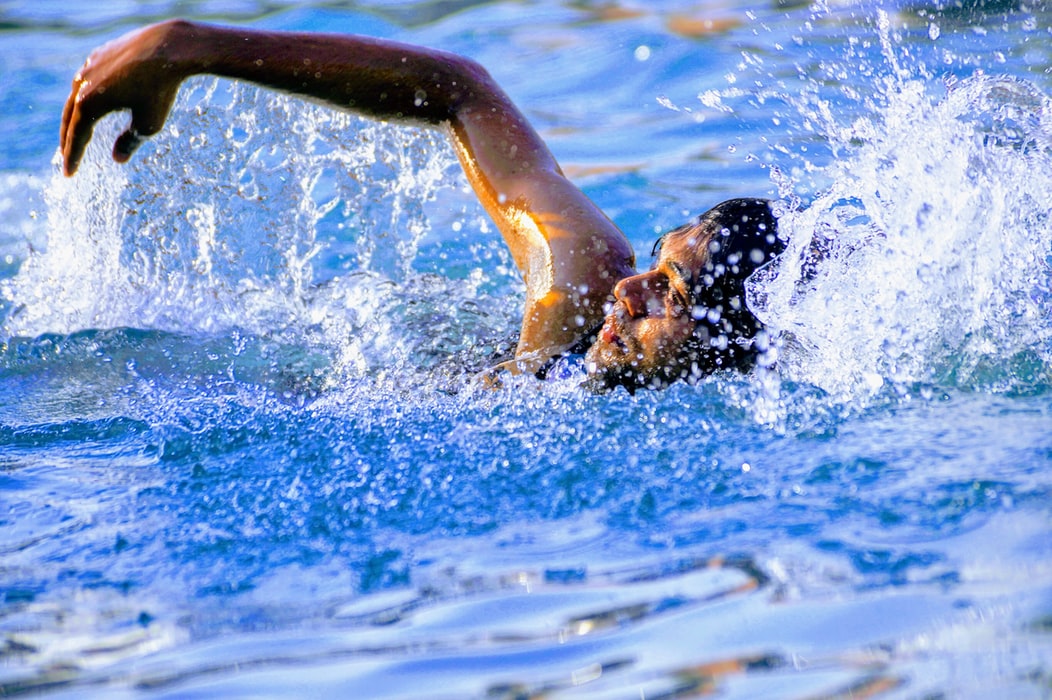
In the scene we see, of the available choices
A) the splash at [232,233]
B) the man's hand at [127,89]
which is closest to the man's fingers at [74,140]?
the man's hand at [127,89]

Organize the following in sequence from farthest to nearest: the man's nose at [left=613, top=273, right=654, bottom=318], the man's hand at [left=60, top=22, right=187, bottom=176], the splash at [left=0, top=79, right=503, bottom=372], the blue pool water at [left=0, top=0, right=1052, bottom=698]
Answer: the splash at [left=0, top=79, right=503, bottom=372]
the man's nose at [left=613, top=273, right=654, bottom=318]
the man's hand at [left=60, top=22, right=187, bottom=176]
the blue pool water at [left=0, top=0, right=1052, bottom=698]

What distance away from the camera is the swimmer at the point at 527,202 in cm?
312

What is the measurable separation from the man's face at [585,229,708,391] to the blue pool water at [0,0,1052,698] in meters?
0.10

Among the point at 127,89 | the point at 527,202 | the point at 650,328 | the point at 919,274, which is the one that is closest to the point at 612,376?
the point at 650,328

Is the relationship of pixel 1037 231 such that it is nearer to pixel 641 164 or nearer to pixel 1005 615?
pixel 1005 615

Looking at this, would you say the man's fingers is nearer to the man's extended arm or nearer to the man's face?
the man's extended arm

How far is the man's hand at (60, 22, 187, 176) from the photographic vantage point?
3.05 meters

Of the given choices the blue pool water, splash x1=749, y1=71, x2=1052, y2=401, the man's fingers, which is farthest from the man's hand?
splash x1=749, y1=71, x2=1052, y2=401

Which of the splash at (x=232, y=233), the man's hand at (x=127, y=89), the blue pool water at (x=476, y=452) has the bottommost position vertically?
the blue pool water at (x=476, y=452)

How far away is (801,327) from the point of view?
3.20 meters

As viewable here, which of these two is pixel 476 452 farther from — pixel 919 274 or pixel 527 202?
pixel 919 274

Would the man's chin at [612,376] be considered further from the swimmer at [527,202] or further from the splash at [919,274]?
the splash at [919,274]

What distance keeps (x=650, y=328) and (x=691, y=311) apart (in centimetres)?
12

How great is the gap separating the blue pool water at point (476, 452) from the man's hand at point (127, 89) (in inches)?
18.3
